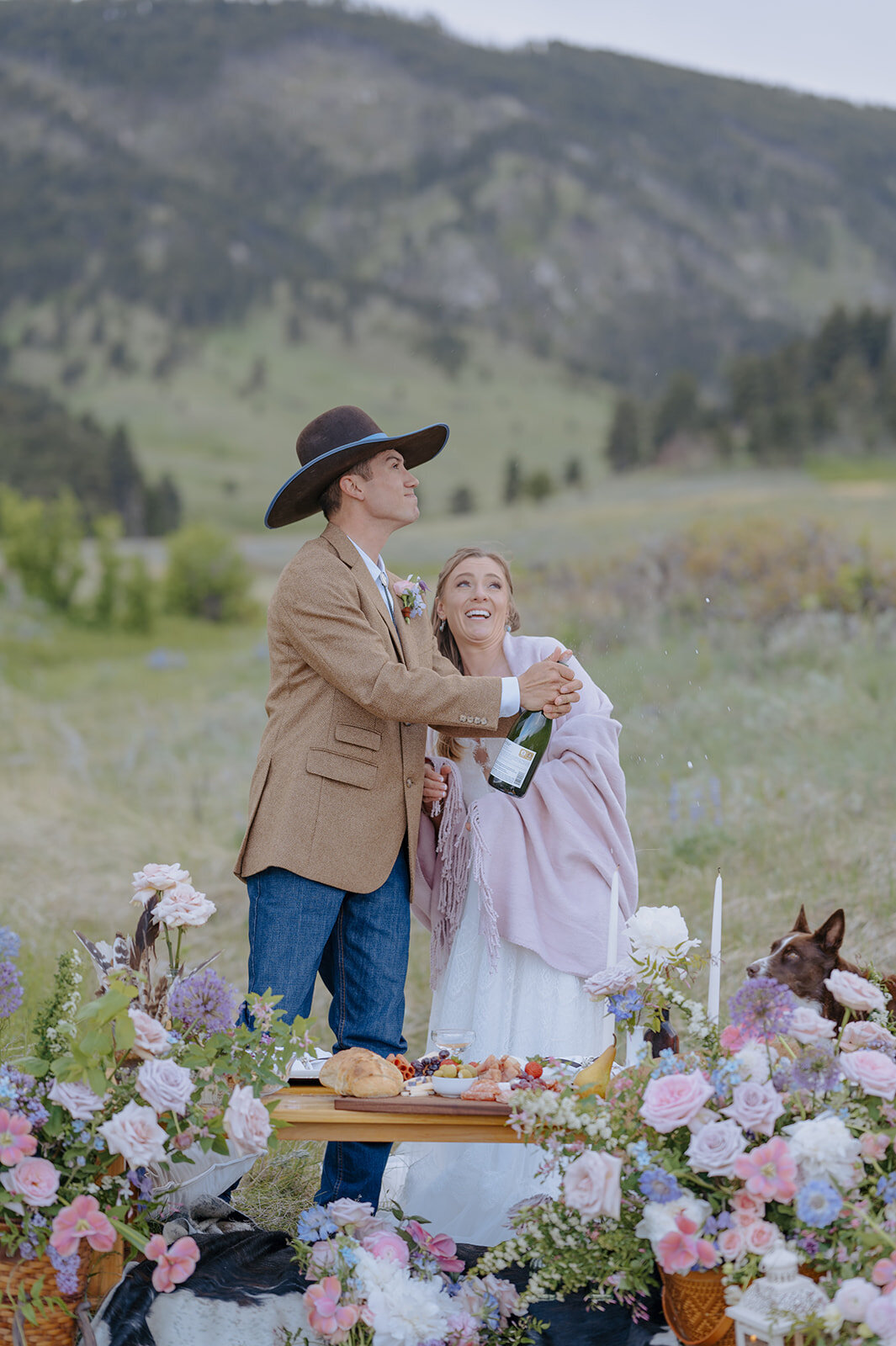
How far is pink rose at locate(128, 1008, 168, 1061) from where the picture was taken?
2.65 m

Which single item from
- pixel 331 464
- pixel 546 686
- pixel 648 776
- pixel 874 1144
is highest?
pixel 331 464

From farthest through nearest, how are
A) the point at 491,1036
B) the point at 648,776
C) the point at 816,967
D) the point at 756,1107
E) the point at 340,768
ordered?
the point at 648,776 < the point at 491,1036 < the point at 340,768 < the point at 816,967 < the point at 756,1107

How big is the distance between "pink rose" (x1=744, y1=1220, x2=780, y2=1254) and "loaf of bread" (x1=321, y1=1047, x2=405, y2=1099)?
2.80ft

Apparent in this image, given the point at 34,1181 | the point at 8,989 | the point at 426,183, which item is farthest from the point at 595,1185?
the point at 426,183

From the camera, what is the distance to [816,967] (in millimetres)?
3133

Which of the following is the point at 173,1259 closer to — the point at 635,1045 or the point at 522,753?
the point at 635,1045

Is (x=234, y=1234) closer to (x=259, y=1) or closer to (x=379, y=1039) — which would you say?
(x=379, y=1039)

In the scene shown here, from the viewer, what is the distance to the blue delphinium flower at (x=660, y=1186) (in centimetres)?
238

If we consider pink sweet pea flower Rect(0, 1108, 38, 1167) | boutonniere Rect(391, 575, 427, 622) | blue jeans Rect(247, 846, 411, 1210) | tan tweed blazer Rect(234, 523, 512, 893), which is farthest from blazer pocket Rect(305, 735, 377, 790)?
pink sweet pea flower Rect(0, 1108, 38, 1167)

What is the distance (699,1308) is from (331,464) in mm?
2314

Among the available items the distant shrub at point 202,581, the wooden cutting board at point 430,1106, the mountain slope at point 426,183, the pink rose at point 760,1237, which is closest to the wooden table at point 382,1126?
the wooden cutting board at point 430,1106

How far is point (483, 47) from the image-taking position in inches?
4537

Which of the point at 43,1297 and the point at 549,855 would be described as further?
the point at 549,855

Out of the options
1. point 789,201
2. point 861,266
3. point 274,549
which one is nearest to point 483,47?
point 789,201
